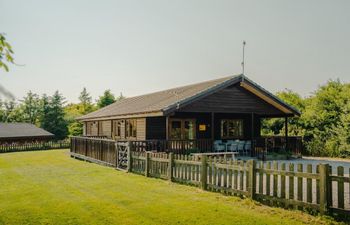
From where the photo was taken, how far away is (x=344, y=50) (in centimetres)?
2342

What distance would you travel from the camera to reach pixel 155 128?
70.9 ft

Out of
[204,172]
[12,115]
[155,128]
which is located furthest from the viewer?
[12,115]

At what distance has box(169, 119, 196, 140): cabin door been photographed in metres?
22.1

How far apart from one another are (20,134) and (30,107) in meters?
34.2

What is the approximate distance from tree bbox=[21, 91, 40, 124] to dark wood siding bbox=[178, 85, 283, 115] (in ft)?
210

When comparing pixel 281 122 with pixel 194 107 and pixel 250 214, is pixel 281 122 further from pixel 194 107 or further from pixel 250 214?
pixel 250 214

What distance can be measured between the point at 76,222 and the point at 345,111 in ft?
64.2

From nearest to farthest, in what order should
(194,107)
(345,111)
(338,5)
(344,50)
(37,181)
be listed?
(37,181) → (338,5) → (194,107) → (345,111) → (344,50)

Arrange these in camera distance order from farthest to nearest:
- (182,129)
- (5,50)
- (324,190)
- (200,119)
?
(200,119) → (182,129) → (324,190) → (5,50)

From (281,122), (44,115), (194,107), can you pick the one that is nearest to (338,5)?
(194,107)

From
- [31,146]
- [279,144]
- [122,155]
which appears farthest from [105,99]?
[122,155]

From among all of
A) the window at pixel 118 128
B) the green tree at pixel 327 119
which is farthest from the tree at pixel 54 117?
the green tree at pixel 327 119

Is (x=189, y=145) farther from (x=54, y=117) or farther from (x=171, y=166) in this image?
(x=54, y=117)

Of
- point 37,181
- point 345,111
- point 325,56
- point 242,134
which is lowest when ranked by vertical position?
point 37,181
